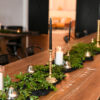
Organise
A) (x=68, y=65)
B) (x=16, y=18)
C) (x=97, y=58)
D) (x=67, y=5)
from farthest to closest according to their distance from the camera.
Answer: (x=67, y=5) → (x=16, y=18) → (x=97, y=58) → (x=68, y=65)

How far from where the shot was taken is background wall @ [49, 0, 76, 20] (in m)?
15.4

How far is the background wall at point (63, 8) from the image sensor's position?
1541 cm

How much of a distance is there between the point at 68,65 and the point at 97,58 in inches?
28.7

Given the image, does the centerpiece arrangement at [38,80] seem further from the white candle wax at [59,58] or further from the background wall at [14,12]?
the background wall at [14,12]

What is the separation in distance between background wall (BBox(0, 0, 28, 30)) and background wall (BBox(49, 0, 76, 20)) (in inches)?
221

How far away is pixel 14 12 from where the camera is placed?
10250mm

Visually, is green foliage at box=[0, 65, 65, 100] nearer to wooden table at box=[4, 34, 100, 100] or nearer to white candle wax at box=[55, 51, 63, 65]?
wooden table at box=[4, 34, 100, 100]

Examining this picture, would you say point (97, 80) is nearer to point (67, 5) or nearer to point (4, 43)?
point (4, 43)

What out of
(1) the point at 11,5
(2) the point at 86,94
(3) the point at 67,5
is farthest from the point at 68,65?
(3) the point at 67,5

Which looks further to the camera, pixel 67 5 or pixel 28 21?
pixel 67 5

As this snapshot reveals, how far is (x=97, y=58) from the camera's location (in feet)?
9.15

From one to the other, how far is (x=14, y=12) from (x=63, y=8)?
6.03m

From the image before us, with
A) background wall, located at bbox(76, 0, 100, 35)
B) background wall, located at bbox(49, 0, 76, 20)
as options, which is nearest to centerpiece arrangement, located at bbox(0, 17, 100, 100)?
background wall, located at bbox(76, 0, 100, 35)

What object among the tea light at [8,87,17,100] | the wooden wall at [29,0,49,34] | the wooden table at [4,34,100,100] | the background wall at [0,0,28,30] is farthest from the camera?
the wooden wall at [29,0,49,34]
